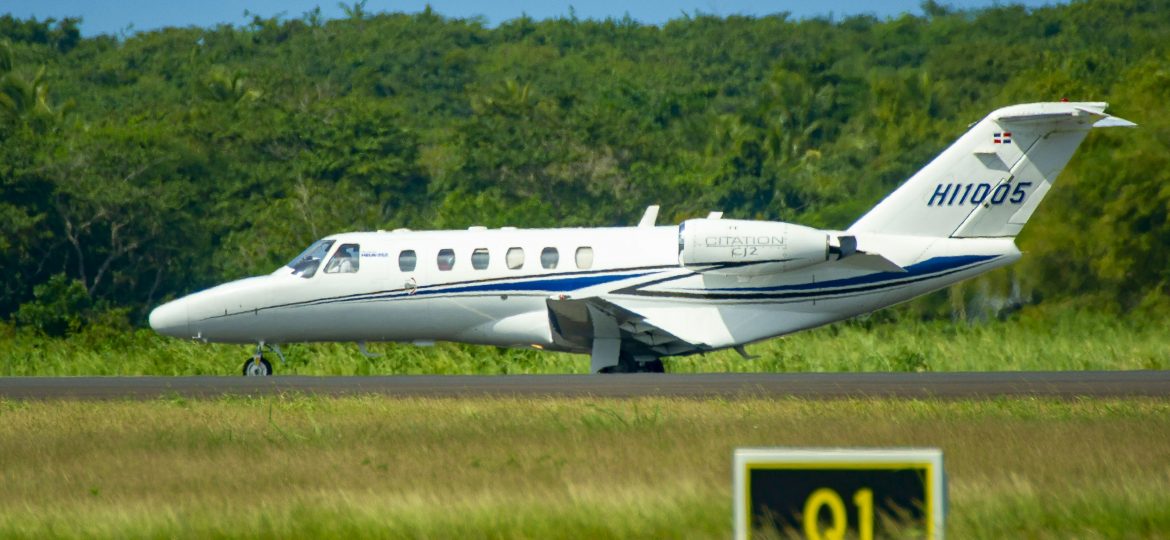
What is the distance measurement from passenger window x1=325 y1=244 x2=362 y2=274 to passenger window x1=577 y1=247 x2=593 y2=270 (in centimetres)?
307

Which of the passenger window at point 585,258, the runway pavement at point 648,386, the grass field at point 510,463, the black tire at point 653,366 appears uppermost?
the passenger window at point 585,258

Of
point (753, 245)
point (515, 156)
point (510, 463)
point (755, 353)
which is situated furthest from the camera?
point (515, 156)

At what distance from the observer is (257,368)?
2284 cm

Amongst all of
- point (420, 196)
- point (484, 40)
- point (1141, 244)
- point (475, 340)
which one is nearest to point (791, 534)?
point (475, 340)

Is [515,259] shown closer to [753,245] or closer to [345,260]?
[345,260]

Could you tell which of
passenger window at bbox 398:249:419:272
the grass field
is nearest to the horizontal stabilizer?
passenger window at bbox 398:249:419:272

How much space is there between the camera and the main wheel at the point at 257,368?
2281 centimetres

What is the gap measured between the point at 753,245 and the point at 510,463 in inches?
389

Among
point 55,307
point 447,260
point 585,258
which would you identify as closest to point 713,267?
point 585,258

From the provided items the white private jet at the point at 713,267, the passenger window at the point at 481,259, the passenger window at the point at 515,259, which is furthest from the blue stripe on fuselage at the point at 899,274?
the passenger window at the point at 481,259

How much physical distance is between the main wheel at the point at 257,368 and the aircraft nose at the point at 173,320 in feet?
3.00

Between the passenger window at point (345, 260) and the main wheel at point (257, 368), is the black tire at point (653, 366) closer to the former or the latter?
the passenger window at point (345, 260)

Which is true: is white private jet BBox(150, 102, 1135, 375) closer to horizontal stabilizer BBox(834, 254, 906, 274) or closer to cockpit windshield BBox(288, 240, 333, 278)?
horizontal stabilizer BBox(834, 254, 906, 274)

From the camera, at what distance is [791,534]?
7.70 m
